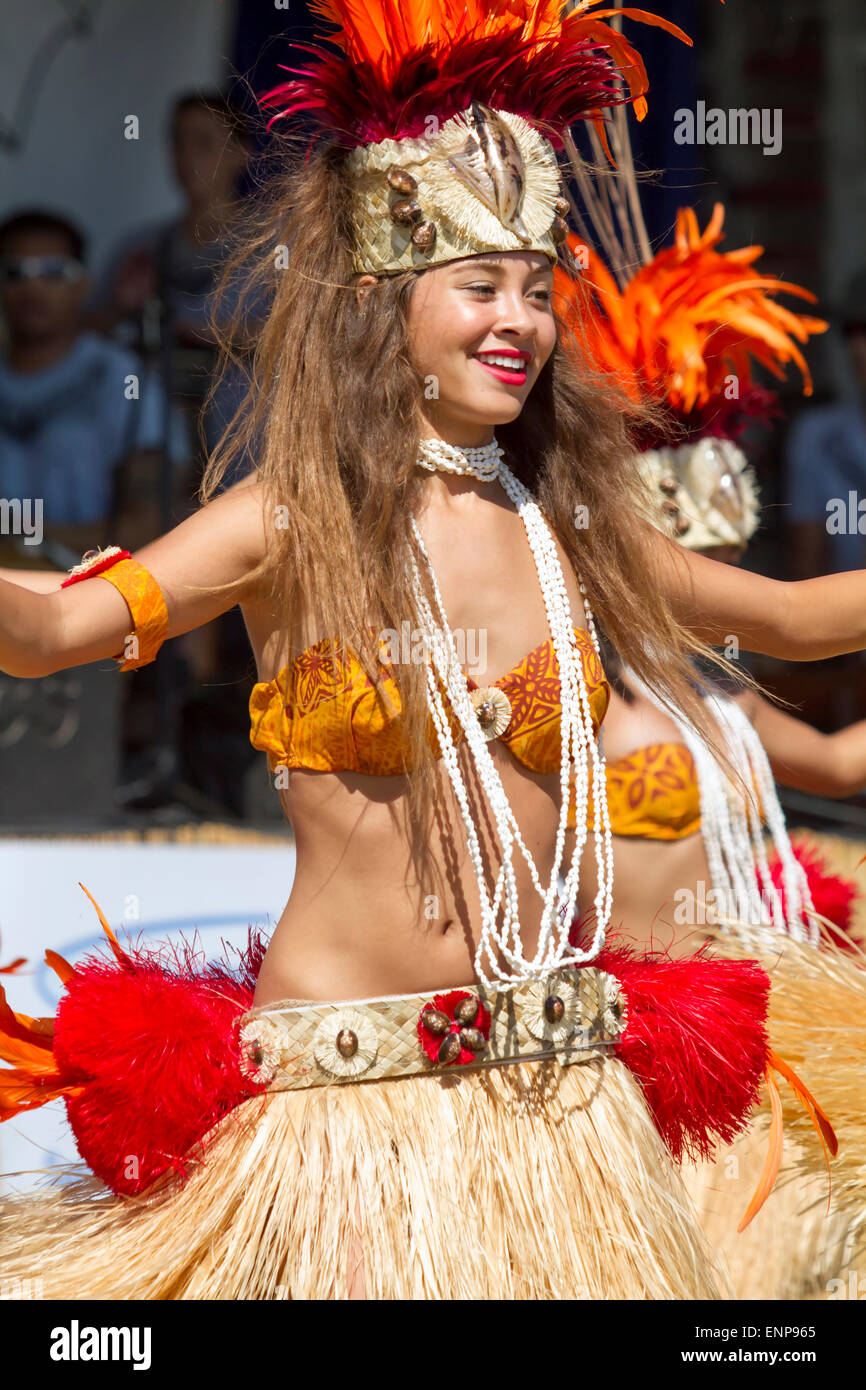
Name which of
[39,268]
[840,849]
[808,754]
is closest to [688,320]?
[808,754]

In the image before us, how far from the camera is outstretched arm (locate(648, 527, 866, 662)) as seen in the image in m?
2.25

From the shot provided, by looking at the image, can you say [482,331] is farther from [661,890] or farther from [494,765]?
[661,890]

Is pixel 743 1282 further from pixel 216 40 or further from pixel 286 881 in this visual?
pixel 216 40

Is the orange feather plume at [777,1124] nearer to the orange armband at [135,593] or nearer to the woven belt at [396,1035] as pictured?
the woven belt at [396,1035]

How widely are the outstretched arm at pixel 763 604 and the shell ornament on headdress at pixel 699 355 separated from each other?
632mm

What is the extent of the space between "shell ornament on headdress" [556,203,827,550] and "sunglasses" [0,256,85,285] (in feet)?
10.4

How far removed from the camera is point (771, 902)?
3.04 metres

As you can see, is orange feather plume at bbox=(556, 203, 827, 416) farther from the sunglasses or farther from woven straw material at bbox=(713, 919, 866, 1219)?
the sunglasses

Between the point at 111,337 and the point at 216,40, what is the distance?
3.89 ft

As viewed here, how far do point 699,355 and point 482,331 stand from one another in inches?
43.0

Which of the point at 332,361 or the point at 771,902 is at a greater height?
the point at 332,361

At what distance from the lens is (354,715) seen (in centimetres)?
196

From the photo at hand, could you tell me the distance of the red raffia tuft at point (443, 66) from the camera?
2033mm
